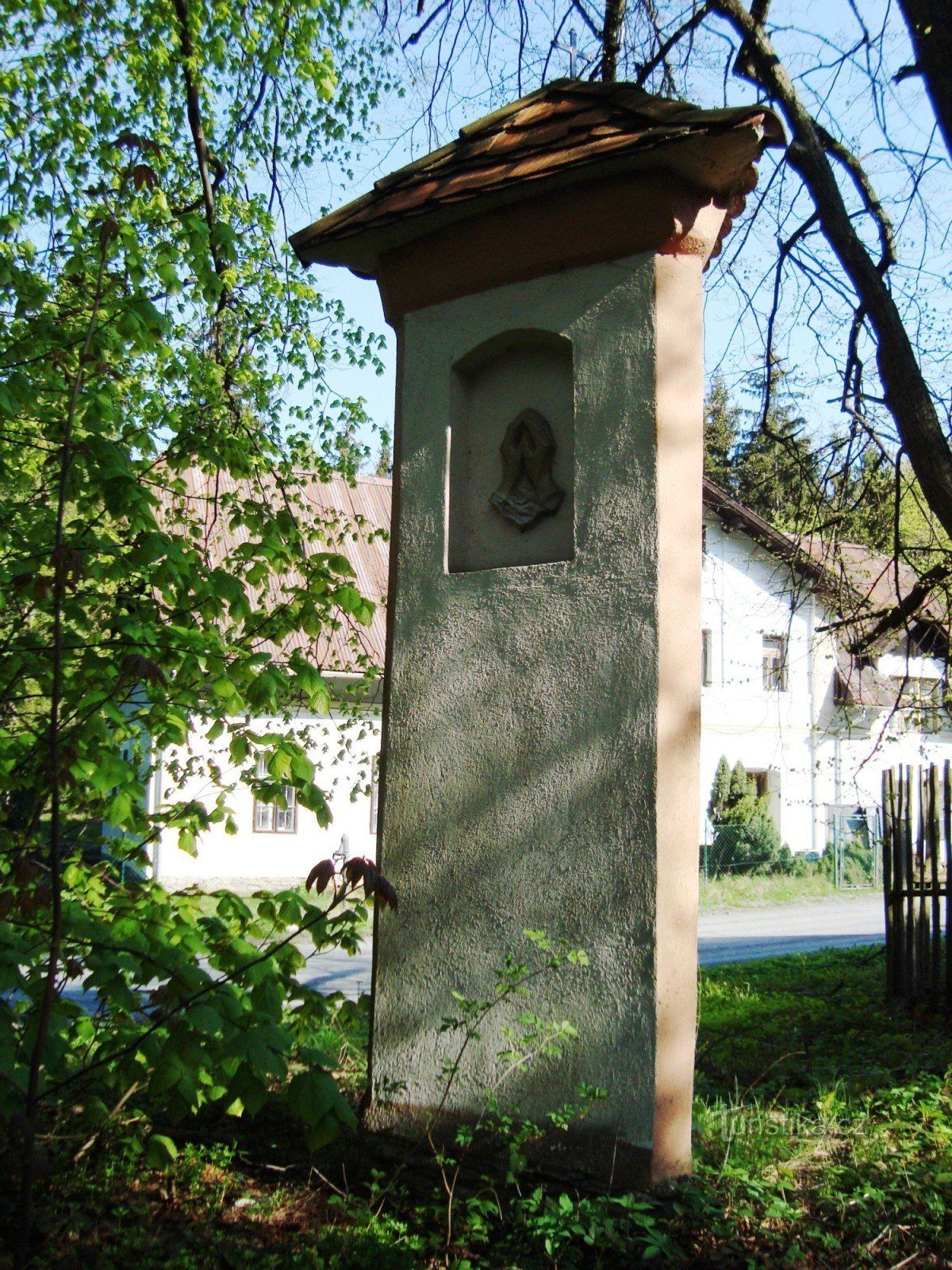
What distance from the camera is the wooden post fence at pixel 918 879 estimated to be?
27.0 ft

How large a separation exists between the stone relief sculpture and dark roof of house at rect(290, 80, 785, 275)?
0.84 metres

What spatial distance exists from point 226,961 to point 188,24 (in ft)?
22.6

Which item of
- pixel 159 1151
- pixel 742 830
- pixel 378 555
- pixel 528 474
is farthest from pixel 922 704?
pixel 742 830

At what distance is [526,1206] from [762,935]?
11.9 m

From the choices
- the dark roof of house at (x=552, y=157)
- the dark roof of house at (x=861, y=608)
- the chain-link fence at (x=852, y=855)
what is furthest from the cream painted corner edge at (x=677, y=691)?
the chain-link fence at (x=852, y=855)

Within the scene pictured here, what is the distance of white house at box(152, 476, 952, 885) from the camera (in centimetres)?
856

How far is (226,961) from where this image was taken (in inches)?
136

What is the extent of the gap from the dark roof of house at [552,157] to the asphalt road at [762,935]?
6483mm

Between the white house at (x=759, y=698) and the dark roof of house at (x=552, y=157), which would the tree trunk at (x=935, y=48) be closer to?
the dark roof of house at (x=552, y=157)

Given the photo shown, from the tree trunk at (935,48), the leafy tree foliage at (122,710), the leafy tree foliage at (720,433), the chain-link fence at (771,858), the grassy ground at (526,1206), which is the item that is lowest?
the chain-link fence at (771,858)

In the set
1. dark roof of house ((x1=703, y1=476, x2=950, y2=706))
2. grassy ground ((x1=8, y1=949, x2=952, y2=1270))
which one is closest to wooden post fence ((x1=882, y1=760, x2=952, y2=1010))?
dark roof of house ((x1=703, y1=476, x2=950, y2=706))

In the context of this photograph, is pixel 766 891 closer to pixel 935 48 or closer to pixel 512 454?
pixel 935 48

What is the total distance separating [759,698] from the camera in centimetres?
2497

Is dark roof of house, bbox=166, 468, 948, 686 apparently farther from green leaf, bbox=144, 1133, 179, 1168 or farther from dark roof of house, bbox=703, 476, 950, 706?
green leaf, bbox=144, 1133, 179, 1168
